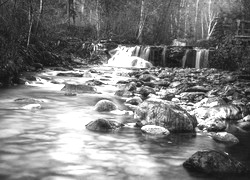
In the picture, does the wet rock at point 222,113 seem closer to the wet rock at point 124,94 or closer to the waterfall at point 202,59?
the wet rock at point 124,94

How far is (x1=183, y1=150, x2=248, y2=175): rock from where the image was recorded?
3801mm

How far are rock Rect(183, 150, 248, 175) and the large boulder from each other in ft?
5.70

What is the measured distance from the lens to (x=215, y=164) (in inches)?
151

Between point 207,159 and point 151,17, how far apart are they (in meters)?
28.8

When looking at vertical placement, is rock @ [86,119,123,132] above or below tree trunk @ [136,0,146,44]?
below

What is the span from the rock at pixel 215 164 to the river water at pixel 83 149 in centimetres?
11

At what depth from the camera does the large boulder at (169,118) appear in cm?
575

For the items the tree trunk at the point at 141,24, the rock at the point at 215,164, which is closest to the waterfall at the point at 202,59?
the tree trunk at the point at 141,24

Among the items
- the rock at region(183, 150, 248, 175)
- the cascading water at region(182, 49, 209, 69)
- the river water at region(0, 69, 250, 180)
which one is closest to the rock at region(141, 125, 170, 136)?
the river water at region(0, 69, 250, 180)

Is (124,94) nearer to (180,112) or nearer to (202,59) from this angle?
(180,112)

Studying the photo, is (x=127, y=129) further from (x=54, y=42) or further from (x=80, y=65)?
(x=54, y=42)

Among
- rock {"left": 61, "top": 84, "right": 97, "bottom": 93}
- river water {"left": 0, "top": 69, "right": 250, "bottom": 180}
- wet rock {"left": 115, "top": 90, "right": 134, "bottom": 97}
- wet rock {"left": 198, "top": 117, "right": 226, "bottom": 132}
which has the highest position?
rock {"left": 61, "top": 84, "right": 97, "bottom": 93}

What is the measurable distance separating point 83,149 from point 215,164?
6.36 feet

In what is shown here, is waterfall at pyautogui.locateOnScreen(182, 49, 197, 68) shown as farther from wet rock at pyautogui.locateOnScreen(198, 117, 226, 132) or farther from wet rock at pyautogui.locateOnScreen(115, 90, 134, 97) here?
wet rock at pyautogui.locateOnScreen(198, 117, 226, 132)
